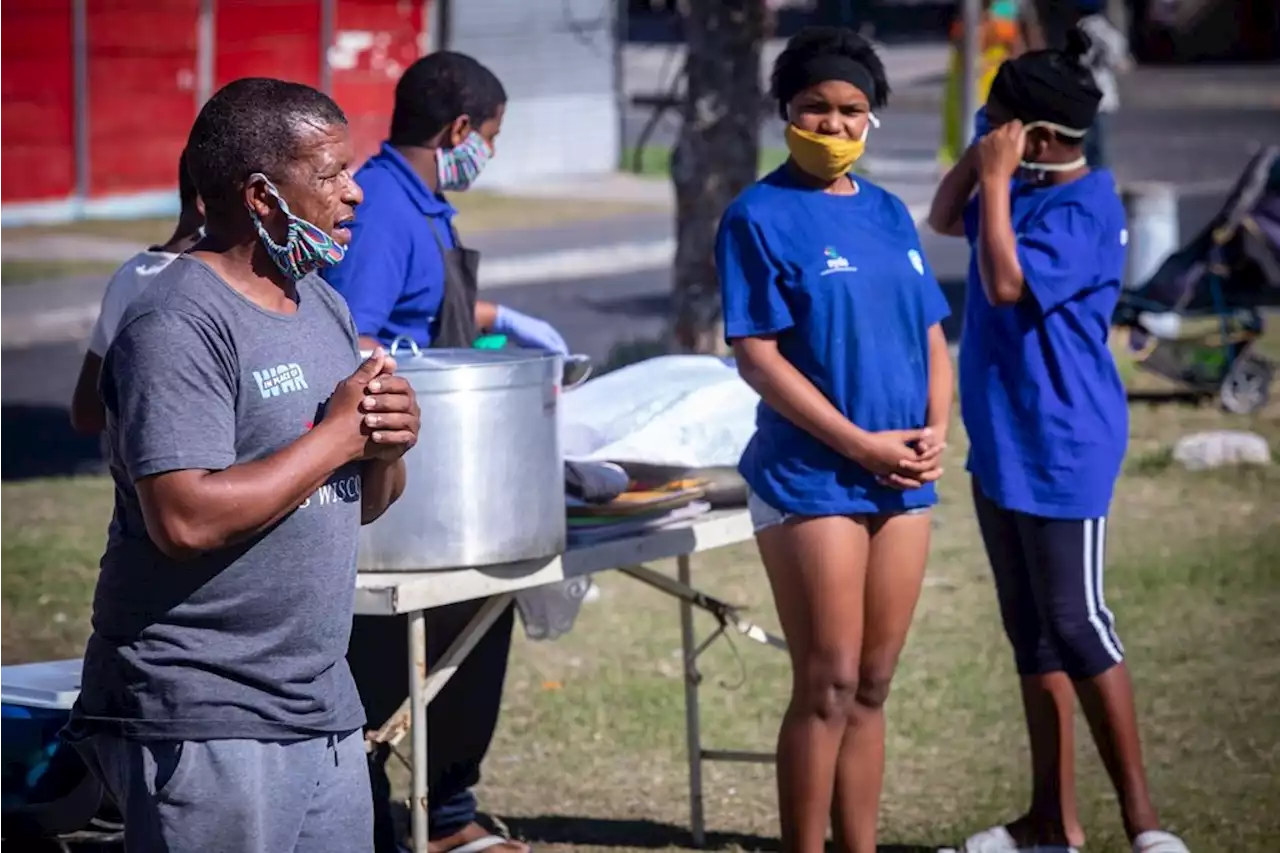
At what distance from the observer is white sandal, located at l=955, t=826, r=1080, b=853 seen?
512cm

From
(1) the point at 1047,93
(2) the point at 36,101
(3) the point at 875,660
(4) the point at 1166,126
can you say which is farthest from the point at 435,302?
(4) the point at 1166,126

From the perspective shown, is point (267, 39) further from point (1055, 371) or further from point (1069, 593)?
point (1069, 593)

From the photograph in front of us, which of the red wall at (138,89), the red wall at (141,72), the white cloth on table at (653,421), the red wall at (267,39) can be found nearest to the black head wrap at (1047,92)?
the white cloth on table at (653,421)

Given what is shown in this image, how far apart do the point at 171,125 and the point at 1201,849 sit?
1706 centimetres

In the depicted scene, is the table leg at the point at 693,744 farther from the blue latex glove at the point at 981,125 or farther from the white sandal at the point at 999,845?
the blue latex glove at the point at 981,125

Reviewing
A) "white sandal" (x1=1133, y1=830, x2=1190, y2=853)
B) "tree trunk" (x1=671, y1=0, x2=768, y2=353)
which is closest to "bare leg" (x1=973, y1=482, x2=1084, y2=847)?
"white sandal" (x1=1133, y1=830, x2=1190, y2=853)

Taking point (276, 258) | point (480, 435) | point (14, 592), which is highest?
point (276, 258)

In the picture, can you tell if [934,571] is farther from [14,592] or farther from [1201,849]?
[14,592]

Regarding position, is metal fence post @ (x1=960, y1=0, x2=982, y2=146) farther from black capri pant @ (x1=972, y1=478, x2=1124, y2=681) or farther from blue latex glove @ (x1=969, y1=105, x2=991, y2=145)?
black capri pant @ (x1=972, y1=478, x2=1124, y2=681)

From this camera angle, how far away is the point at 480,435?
4203 millimetres

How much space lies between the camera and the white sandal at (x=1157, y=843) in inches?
191

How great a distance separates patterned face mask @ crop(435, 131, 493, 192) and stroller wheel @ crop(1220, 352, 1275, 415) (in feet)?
23.8

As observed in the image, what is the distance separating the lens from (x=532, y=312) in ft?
50.4

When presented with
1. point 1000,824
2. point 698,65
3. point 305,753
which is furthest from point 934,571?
point 305,753
